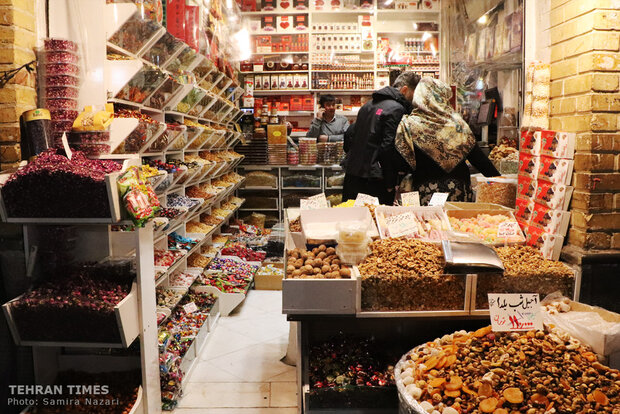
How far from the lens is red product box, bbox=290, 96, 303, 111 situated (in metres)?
8.57

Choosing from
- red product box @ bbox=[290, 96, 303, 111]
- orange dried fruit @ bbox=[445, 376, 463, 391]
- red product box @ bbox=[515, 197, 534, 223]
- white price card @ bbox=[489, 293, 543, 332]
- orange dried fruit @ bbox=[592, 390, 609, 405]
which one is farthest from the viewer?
red product box @ bbox=[290, 96, 303, 111]

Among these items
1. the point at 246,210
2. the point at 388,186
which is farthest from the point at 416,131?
the point at 246,210

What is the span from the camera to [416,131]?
396 cm

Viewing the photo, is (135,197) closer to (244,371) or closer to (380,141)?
(244,371)

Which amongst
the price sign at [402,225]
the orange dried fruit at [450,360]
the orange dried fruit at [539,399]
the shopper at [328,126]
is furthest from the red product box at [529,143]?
the shopper at [328,126]

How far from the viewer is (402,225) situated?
2832 millimetres

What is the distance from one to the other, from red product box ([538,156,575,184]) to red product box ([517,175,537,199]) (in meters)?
0.08

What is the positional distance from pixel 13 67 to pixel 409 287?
6.59 ft

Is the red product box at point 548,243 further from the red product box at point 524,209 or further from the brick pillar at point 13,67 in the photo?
the brick pillar at point 13,67

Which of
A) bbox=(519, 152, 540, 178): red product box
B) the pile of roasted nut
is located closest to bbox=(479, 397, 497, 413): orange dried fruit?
the pile of roasted nut

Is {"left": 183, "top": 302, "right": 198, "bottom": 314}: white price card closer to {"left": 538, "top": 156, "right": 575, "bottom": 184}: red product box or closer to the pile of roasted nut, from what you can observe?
the pile of roasted nut

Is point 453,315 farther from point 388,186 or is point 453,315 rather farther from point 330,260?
point 388,186

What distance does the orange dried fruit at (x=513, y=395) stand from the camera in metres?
1.87

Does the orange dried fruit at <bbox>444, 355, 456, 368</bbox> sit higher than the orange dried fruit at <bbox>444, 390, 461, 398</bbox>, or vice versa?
the orange dried fruit at <bbox>444, 355, 456, 368</bbox>
